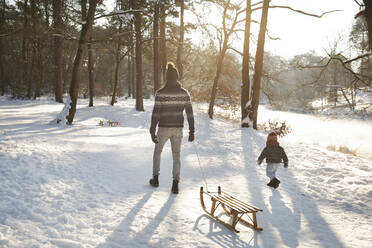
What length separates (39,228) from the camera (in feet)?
10.2

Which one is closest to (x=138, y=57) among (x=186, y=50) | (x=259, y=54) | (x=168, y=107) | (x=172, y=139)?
(x=186, y=50)

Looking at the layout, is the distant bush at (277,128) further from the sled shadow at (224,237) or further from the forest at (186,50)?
the sled shadow at (224,237)

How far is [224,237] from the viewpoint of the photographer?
3471mm

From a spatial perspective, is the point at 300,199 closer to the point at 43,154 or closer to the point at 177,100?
the point at 177,100

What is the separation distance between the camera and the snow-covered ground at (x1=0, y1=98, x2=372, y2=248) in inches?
129

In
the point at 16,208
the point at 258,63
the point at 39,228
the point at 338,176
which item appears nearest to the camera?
the point at 39,228

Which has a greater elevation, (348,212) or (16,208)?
(16,208)

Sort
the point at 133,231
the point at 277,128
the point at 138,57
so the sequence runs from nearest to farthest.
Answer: the point at 133,231 < the point at 277,128 < the point at 138,57

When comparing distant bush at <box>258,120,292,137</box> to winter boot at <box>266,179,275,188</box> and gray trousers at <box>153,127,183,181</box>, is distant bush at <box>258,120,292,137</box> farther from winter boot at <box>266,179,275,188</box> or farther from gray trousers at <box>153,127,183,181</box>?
gray trousers at <box>153,127,183,181</box>

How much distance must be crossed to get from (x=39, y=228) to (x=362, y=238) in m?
4.47

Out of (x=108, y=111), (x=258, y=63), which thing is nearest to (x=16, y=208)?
(x=258, y=63)

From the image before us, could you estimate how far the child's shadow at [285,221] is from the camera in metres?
3.66

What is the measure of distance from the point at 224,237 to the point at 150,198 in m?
1.63

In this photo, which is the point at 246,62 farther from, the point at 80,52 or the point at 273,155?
the point at 273,155
